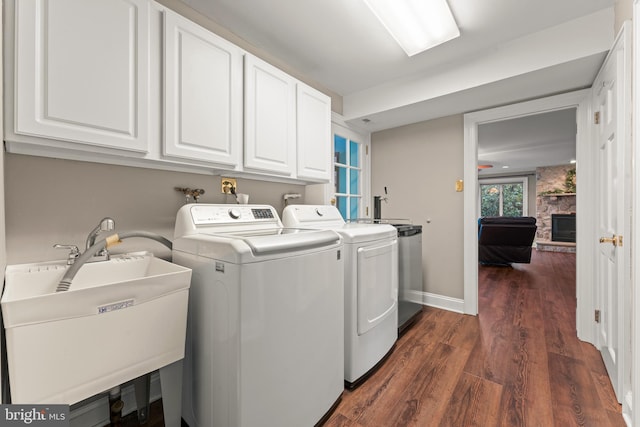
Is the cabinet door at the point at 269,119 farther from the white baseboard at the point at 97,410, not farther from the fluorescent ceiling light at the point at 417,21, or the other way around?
the white baseboard at the point at 97,410

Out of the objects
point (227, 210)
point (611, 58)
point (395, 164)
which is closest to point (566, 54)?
point (611, 58)

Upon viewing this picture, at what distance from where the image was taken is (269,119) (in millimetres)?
1835

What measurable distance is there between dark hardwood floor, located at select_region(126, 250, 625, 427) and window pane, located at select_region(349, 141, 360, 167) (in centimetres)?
189

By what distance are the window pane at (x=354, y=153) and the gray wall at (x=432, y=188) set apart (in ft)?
1.03

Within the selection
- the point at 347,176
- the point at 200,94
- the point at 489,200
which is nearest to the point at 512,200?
the point at 489,200

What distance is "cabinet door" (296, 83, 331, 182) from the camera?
2.09m

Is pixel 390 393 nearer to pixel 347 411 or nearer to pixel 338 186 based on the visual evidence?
pixel 347 411

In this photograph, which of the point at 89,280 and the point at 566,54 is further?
the point at 566,54

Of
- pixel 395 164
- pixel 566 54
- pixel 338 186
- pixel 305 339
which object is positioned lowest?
pixel 305 339

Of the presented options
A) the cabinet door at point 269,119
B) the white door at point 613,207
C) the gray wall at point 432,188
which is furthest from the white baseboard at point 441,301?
the cabinet door at point 269,119

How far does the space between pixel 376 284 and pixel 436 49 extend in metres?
1.89

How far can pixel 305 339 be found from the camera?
128cm

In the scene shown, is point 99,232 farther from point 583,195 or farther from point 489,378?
point 583,195

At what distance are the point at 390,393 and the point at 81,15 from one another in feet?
7.74
